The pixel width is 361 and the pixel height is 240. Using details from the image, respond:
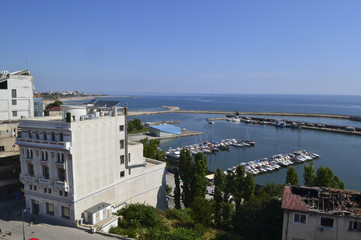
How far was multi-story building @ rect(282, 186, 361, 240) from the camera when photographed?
50.9 ft

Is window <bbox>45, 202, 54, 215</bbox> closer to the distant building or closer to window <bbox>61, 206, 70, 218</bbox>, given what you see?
window <bbox>61, 206, 70, 218</bbox>

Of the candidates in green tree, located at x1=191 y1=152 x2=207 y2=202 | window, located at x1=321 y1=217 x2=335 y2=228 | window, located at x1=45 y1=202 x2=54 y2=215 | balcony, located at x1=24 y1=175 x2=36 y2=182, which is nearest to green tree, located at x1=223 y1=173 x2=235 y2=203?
green tree, located at x1=191 y1=152 x2=207 y2=202

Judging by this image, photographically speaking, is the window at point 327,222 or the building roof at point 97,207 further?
the building roof at point 97,207

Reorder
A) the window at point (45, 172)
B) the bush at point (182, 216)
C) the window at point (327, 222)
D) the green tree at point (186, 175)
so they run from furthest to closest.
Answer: the green tree at point (186, 175), the bush at point (182, 216), the window at point (45, 172), the window at point (327, 222)

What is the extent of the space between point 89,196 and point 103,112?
25.2 feet

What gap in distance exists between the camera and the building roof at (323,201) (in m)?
16.0

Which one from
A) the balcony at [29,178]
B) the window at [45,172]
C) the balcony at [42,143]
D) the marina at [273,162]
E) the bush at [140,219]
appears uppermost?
the balcony at [42,143]

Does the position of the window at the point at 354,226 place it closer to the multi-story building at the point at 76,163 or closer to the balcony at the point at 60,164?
the multi-story building at the point at 76,163

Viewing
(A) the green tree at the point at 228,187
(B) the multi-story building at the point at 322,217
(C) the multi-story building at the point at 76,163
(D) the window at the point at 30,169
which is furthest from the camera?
(A) the green tree at the point at 228,187

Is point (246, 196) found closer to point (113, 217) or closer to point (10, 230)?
point (113, 217)

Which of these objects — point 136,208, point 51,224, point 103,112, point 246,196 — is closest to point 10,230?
point 51,224

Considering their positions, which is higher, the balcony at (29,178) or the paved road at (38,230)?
the balcony at (29,178)

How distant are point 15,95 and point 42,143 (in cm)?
1151

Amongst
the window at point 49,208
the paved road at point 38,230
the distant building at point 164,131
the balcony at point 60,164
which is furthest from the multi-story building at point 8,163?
the distant building at point 164,131
